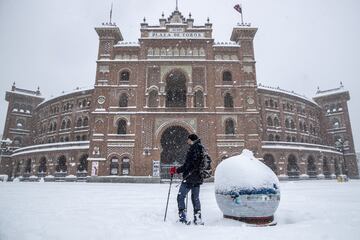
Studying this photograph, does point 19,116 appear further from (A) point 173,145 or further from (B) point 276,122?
(B) point 276,122

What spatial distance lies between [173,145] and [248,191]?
2323cm

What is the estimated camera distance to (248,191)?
16.1ft

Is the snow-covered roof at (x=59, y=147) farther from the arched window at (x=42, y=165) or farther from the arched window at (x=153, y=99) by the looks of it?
the arched window at (x=153, y=99)

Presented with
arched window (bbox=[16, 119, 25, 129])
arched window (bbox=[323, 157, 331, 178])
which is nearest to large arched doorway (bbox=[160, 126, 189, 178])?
arched window (bbox=[323, 157, 331, 178])

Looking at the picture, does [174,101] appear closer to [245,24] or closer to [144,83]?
[144,83]

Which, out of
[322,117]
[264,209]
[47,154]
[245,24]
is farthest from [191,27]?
[322,117]

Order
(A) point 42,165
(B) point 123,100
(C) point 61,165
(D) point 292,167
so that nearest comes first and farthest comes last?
(B) point 123,100
(C) point 61,165
(D) point 292,167
(A) point 42,165

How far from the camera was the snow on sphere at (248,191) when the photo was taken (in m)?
4.90

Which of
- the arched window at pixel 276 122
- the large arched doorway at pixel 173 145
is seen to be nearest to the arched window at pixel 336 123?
the arched window at pixel 276 122

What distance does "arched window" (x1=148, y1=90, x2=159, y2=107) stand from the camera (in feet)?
87.0

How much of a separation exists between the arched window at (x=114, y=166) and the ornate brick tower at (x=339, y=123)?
37497 millimetres

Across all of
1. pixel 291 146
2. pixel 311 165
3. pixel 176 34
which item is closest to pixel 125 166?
pixel 176 34

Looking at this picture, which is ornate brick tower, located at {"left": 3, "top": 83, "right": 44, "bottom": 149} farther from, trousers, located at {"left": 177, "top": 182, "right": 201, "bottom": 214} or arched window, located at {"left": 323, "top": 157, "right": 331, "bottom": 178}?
arched window, located at {"left": 323, "top": 157, "right": 331, "bottom": 178}

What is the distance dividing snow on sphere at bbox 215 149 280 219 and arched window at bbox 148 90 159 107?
849 inches
